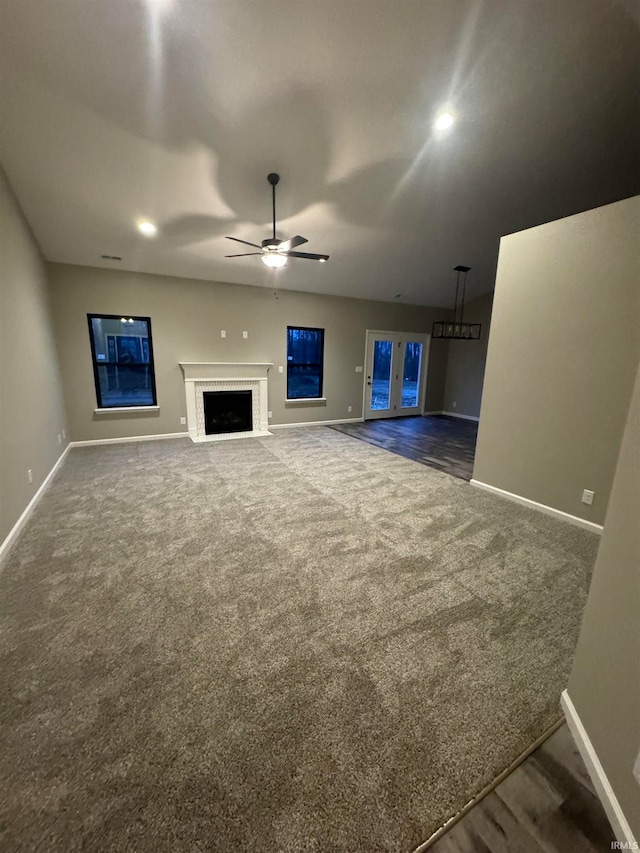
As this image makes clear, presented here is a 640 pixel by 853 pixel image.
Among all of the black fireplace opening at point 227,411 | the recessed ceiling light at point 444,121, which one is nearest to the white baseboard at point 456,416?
the black fireplace opening at point 227,411

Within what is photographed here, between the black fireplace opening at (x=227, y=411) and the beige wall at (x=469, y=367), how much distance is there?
209 inches

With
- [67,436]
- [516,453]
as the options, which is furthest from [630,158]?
[67,436]

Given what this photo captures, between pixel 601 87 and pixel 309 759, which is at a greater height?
pixel 601 87

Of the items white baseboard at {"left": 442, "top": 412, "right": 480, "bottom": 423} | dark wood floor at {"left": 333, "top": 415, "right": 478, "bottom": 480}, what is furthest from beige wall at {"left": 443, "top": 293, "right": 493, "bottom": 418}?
dark wood floor at {"left": 333, "top": 415, "right": 478, "bottom": 480}

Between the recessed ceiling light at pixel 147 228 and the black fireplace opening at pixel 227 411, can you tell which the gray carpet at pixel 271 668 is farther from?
the recessed ceiling light at pixel 147 228

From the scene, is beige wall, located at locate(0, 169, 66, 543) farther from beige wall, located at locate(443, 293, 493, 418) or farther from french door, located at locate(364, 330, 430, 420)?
beige wall, located at locate(443, 293, 493, 418)

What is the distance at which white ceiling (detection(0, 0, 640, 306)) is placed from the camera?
1.90m

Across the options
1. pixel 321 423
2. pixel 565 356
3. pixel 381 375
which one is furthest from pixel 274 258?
pixel 381 375

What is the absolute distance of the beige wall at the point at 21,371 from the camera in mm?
2600

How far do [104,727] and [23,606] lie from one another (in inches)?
43.0

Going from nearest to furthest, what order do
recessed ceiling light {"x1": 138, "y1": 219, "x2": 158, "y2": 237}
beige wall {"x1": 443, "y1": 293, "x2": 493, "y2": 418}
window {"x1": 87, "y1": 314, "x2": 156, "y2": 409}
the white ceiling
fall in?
the white ceiling < recessed ceiling light {"x1": 138, "y1": 219, "x2": 158, "y2": 237} < window {"x1": 87, "y1": 314, "x2": 156, "y2": 409} < beige wall {"x1": 443, "y1": 293, "x2": 493, "y2": 418}

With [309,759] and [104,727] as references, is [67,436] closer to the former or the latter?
[104,727]

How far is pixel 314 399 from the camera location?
7.01 metres

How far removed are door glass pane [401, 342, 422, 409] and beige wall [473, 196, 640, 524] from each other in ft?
14.7
